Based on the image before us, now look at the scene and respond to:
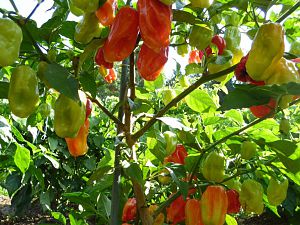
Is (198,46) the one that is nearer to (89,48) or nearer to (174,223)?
(89,48)

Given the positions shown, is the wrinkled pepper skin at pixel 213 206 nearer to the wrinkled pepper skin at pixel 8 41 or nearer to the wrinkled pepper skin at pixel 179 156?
the wrinkled pepper skin at pixel 179 156

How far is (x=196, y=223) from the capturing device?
4.04 feet

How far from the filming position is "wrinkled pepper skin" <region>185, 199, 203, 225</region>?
1213 mm

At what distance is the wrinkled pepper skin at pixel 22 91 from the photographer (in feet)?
2.54

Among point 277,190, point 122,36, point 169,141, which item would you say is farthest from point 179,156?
point 122,36

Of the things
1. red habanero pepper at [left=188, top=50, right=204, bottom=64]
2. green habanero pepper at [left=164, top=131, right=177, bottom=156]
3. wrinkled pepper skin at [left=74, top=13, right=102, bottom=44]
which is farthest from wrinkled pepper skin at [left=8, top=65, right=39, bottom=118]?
red habanero pepper at [left=188, top=50, right=204, bottom=64]

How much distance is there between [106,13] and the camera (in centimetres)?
91

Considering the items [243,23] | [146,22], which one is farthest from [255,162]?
[146,22]

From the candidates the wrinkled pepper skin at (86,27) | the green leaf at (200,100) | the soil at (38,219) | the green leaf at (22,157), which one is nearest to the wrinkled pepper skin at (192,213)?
the green leaf at (200,100)

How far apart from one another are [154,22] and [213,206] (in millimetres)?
543

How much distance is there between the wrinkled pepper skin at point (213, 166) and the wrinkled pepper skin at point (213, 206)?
3 centimetres

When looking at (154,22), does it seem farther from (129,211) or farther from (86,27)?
(129,211)

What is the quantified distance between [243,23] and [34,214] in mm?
4748

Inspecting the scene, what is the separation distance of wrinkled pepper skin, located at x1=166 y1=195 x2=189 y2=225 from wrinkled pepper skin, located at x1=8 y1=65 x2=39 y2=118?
642 mm
